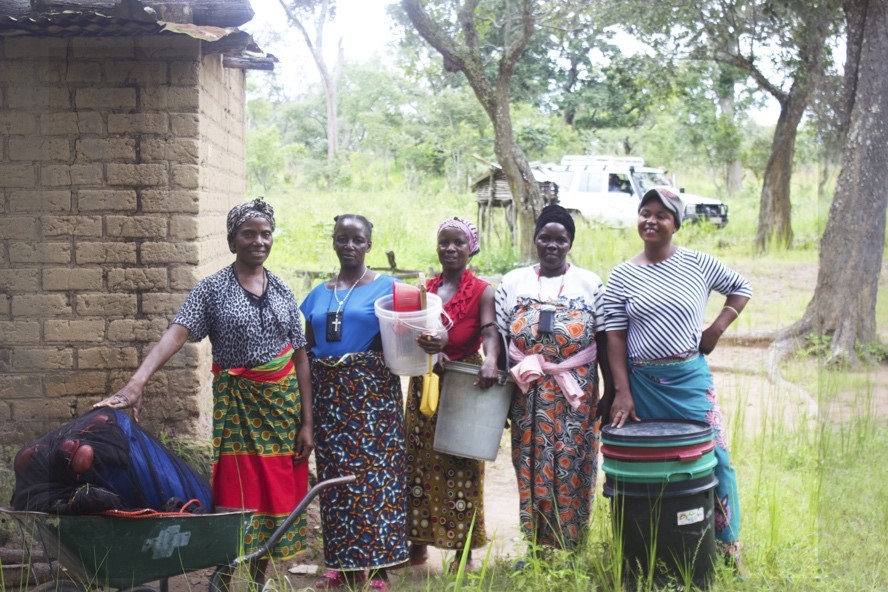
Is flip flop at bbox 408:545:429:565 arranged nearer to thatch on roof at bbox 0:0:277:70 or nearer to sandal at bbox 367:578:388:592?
sandal at bbox 367:578:388:592

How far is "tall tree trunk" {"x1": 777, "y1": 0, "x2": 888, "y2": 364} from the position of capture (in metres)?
9.05

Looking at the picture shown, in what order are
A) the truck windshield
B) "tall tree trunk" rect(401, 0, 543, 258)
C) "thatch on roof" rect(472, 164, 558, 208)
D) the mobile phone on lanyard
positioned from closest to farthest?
1. the mobile phone on lanyard
2. "tall tree trunk" rect(401, 0, 543, 258)
3. "thatch on roof" rect(472, 164, 558, 208)
4. the truck windshield

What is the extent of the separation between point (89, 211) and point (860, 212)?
746 cm

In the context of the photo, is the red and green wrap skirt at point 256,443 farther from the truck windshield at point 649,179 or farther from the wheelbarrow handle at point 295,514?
the truck windshield at point 649,179

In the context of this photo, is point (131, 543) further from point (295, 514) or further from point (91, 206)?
point (91, 206)

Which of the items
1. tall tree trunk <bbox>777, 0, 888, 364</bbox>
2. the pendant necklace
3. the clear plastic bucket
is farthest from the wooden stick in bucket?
tall tree trunk <bbox>777, 0, 888, 364</bbox>

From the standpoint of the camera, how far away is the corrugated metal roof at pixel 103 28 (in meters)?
4.04

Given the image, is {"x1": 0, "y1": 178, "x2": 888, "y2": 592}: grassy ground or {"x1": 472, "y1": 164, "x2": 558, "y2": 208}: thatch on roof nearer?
{"x1": 0, "y1": 178, "x2": 888, "y2": 592}: grassy ground

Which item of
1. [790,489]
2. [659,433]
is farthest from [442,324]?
[790,489]

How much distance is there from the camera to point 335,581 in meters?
4.02

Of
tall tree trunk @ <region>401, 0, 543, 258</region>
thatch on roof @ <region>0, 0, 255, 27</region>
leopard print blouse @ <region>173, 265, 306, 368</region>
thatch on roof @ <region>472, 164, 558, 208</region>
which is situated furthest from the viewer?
thatch on roof @ <region>472, 164, 558, 208</region>

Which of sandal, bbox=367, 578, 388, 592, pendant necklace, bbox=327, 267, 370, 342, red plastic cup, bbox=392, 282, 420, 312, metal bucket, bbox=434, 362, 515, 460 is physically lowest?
sandal, bbox=367, 578, 388, 592

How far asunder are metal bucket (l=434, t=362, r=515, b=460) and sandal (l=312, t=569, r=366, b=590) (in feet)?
2.24

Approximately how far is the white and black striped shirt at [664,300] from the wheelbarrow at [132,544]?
5.54 feet
